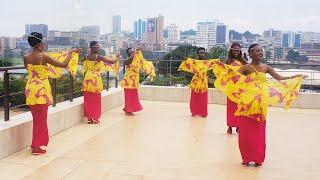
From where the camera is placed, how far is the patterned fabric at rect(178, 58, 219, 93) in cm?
892

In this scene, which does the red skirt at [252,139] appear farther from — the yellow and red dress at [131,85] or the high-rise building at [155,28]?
the high-rise building at [155,28]

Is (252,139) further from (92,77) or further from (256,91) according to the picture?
(92,77)

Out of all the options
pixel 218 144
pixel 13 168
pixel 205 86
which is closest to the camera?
pixel 13 168

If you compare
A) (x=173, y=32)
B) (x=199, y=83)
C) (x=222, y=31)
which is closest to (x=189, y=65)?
(x=199, y=83)

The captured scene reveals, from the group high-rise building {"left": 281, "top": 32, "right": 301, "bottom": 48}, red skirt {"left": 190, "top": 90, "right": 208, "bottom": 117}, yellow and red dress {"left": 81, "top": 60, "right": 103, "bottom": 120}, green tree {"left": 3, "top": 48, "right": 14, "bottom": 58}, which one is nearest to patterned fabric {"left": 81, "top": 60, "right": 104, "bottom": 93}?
yellow and red dress {"left": 81, "top": 60, "right": 103, "bottom": 120}

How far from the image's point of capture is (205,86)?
9.09 metres

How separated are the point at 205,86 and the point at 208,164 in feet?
12.0

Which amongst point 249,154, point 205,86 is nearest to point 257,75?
point 249,154

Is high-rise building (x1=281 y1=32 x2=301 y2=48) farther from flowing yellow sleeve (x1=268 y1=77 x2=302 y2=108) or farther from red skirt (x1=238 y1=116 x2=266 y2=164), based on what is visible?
red skirt (x1=238 y1=116 x2=266 y2=164)

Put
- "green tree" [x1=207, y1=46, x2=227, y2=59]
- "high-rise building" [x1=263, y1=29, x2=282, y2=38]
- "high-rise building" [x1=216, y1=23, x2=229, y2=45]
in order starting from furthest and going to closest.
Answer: "high-rise building" [x1=263, y1=29, x2=282, y2=38], "high-rise building" [x1=216, y1=23, x2=229, y2=45], "green tree" [x1=207, y1=46, x2=227, y2=59]

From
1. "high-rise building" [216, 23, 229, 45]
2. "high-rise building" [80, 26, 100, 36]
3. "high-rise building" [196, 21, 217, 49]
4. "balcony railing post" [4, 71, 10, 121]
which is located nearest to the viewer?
"balcony railing post" [4, 71, 10, 121]

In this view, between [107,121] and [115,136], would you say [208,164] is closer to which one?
[115,136]

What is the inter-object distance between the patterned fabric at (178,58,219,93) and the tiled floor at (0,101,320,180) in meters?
0.67

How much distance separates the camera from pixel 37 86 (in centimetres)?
580
